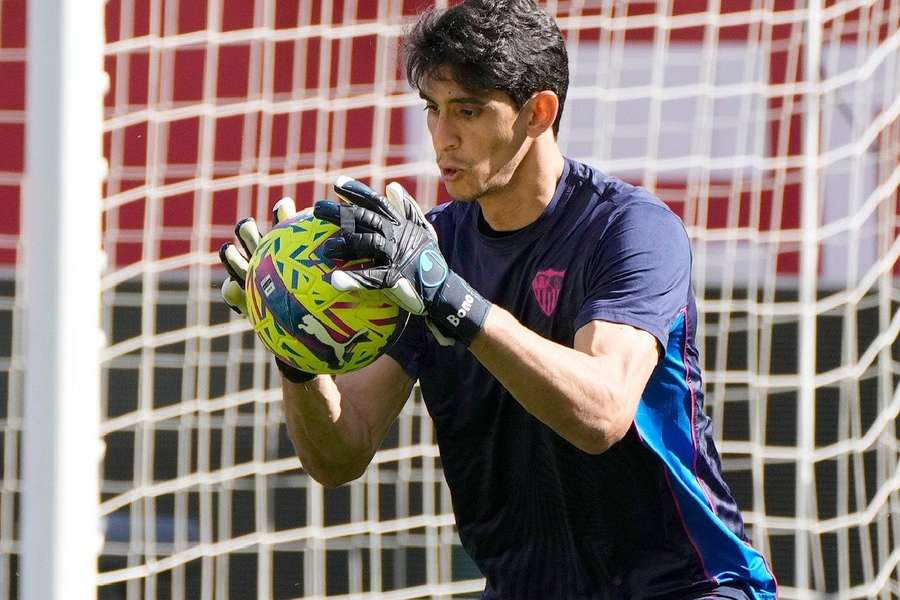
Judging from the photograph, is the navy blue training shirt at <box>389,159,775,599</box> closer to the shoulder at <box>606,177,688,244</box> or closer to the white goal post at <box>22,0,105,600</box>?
the shoulder at <box>606,177,688,244</box>

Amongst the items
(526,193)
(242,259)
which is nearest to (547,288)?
(526,193)

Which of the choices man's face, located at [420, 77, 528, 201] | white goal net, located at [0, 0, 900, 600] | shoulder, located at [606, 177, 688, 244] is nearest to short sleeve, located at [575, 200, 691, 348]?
shoulder, located at [606, 177, 688, 244]

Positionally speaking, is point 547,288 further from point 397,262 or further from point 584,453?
point 397,262

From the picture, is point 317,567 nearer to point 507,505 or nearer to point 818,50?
point 507,505

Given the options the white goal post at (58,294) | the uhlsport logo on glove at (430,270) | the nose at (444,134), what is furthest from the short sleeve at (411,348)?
the white goal post at (58,294)

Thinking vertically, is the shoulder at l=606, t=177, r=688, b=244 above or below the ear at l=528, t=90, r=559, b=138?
below

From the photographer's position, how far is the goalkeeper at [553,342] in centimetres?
269

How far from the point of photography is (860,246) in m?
5.42

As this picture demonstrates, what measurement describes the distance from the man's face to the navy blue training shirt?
147 millimetres

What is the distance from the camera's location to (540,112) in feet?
9.48

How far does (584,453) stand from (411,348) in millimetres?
465

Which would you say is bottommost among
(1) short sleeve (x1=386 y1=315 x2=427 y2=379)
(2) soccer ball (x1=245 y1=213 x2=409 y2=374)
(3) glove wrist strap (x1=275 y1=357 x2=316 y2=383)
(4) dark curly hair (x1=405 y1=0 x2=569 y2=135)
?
(3) glove wrist strap (x1=275 y1=357 x2=316 y2=383)

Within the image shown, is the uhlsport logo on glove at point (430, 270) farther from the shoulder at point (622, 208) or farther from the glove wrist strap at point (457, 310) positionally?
the shoulder at point (622, 208)

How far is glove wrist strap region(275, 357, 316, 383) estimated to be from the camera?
109 inches
